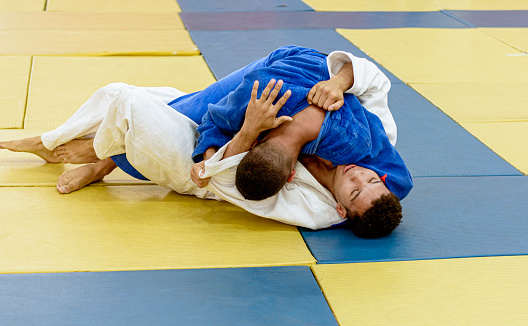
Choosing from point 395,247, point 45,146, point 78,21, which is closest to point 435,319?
point 395,247

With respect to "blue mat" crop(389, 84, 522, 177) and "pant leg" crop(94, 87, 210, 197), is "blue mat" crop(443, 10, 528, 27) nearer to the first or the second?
"blue mat" crop(389, 84, 522, 177)

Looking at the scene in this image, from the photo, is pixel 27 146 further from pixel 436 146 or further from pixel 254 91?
pixel 436 146

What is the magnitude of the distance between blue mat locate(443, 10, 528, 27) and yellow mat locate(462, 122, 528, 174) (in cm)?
310

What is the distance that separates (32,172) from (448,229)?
222 cm

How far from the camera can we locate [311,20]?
7.17 metres

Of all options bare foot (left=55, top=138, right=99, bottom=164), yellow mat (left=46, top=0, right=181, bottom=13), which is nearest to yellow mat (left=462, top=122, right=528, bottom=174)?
bare foot (left=55, top=138, right=99, bottom=164)

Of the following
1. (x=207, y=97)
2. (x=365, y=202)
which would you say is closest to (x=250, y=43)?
(x=207, y=97)

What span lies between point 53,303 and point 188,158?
998mm

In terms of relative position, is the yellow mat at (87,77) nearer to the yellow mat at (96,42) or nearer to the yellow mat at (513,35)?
the yellow mat at (96,42)

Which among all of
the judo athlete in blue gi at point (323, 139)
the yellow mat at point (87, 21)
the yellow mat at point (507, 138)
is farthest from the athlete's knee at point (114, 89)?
the yellow mat at point (87, 21)

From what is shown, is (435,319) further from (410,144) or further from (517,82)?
(517,82)

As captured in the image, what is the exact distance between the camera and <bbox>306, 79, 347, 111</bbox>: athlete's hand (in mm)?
2939

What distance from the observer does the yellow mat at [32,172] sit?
338 centimetres

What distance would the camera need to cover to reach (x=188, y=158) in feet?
10.3
